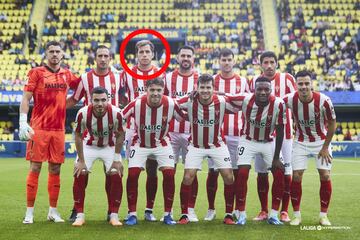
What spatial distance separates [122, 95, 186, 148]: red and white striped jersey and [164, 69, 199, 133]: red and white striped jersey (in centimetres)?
54

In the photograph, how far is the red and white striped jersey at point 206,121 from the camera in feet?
23.8

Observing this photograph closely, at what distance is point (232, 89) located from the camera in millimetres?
7938

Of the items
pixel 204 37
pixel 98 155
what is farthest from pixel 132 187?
pixel 204 37

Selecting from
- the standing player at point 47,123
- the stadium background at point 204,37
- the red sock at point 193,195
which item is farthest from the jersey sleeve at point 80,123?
the stadium background at point 204,37

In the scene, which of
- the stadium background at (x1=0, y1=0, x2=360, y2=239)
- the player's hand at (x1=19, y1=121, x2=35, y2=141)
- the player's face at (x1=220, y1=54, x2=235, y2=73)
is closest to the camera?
the player's hand at (x1=19, y1=121, x2=35, y2=141)

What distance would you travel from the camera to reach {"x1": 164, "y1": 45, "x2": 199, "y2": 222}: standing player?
7852 millimetres

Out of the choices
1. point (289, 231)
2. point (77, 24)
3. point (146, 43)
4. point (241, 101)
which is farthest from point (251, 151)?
point (77, 24)

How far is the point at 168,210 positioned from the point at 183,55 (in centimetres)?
207

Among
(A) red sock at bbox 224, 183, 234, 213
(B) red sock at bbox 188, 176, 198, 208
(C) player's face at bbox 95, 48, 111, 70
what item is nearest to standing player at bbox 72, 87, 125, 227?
(C) player's face at bbox 95, 48, 111, 70

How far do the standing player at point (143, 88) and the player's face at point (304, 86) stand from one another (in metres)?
2.02

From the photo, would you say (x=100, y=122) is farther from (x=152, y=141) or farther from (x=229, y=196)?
(x=229, y=196)

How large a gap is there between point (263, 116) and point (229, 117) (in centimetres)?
84

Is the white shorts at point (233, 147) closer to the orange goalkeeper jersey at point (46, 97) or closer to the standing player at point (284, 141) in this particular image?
the standing player at point (284, 141)

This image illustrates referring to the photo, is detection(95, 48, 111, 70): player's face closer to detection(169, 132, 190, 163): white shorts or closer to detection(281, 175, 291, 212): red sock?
detection(169, 132, 190, 163): white shorts
